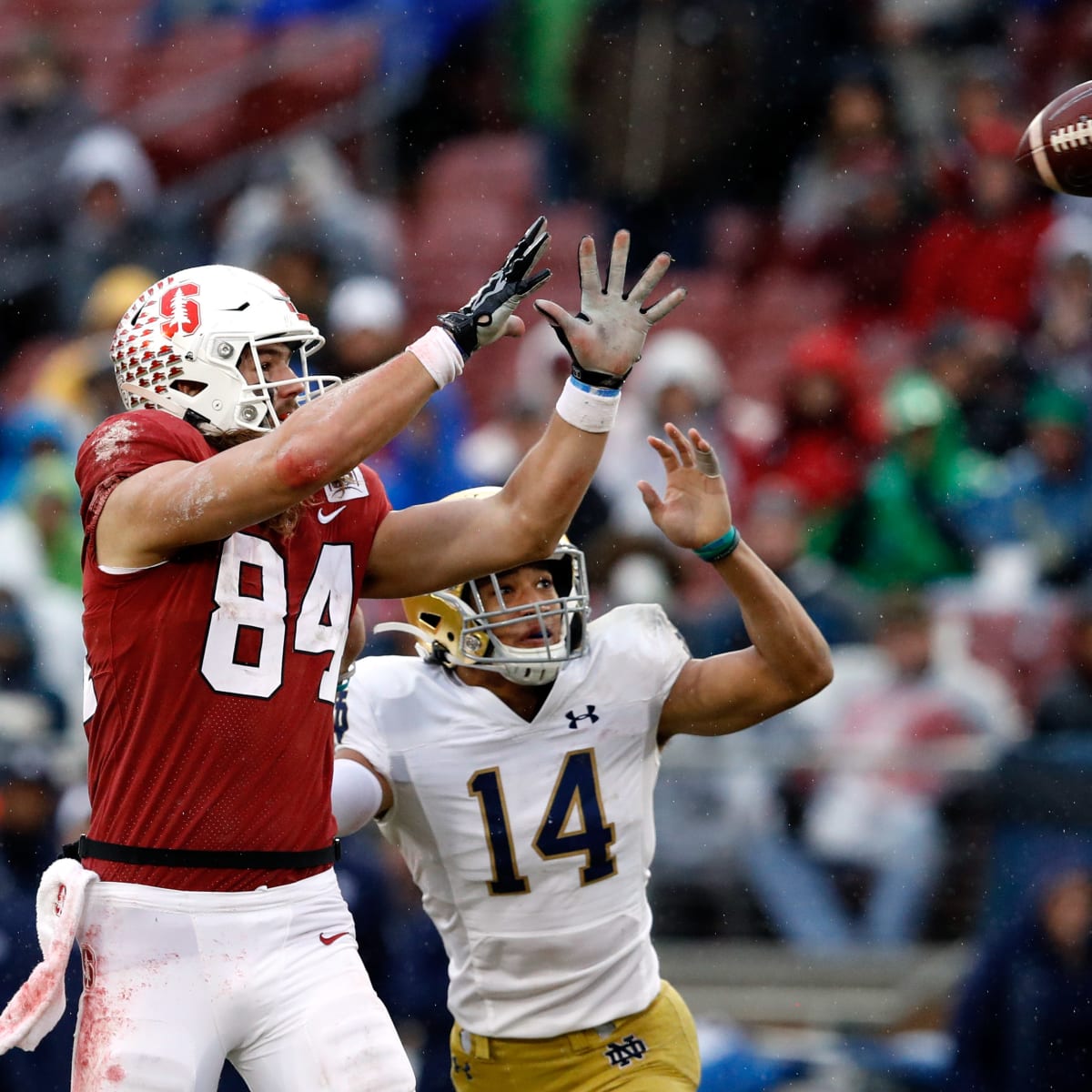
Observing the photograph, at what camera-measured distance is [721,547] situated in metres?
3.71

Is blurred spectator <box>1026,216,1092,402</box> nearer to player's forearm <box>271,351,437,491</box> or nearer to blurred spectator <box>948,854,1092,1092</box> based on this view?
blurred spectator <box>948,854,1092,1092</box>

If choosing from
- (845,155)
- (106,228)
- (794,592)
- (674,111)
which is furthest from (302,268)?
(794,592)

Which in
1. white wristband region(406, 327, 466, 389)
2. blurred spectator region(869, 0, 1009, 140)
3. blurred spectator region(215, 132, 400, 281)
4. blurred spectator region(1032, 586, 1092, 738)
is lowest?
blurred spectator region(1032, 586, 1092, 738)

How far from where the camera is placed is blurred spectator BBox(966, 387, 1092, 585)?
6527mm

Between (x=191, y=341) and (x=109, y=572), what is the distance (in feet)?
1.45

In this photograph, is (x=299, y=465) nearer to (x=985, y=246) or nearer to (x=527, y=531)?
(x=527, y=531)

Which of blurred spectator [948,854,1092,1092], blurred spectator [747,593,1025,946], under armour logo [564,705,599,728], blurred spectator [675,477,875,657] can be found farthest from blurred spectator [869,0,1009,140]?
under armour logo [564,705,599,728]

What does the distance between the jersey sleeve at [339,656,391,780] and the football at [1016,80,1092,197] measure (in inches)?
72.5

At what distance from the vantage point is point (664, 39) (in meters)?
8.87

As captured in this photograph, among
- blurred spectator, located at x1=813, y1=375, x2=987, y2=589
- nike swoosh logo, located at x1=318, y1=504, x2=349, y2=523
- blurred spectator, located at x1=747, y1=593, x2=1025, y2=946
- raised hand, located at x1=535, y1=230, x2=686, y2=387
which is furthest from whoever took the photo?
blurred spectator, located at x1=813, y1=375, x2=987, y2=589

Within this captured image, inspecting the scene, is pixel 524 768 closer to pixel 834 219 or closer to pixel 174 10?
pixel 834 219

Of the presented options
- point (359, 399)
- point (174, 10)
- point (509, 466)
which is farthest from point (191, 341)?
point (174, 10)

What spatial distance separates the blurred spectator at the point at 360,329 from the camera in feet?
24.1

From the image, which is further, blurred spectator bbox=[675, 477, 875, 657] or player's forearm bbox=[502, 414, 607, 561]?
blurred spectator bbox=[675, 477, 875, 657]
